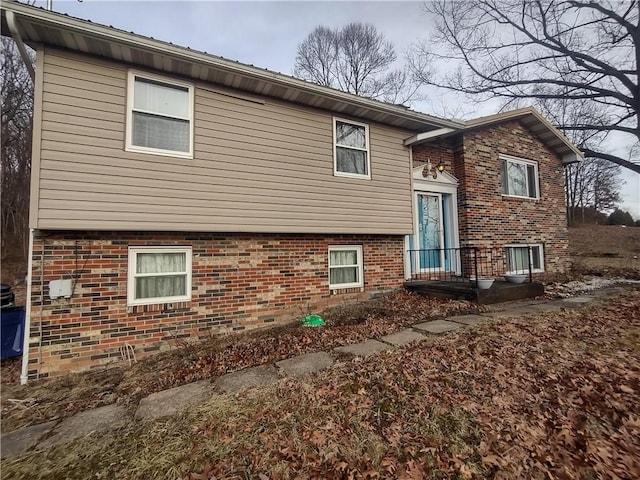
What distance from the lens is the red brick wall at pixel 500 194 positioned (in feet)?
28.1

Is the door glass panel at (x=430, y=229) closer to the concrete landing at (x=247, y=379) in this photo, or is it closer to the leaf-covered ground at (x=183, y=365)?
the leaf-covered ground at (x=183, y=365)

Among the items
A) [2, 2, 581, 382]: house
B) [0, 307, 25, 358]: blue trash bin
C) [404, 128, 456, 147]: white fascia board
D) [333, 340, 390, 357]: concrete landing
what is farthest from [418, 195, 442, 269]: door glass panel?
[0, 307, 25, 358]: blue trash bin

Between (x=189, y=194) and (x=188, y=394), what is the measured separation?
3.00 m

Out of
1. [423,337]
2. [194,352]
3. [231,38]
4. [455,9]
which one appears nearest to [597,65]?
[455,9]

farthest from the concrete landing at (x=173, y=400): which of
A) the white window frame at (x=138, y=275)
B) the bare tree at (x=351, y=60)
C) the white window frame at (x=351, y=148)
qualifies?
the bare tree at (x=351, y=60)

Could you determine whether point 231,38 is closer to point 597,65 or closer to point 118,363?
point 118,363

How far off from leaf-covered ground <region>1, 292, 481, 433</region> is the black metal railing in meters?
2.17

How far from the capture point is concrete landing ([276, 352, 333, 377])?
142 inches

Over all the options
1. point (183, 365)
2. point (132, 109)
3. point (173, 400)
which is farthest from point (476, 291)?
point (132, 109)

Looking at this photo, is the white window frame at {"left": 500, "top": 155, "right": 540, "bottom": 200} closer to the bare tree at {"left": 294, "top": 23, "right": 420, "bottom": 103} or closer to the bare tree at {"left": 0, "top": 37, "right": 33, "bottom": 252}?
the bare tree at {"left": 294, "top": 23, "right": 420, "bottom": 103}

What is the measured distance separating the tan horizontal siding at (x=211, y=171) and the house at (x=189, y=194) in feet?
0.07

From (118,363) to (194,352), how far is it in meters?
1.07

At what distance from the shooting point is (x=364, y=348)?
4211 mm

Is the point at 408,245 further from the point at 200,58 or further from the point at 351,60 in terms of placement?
the point at 351,60
